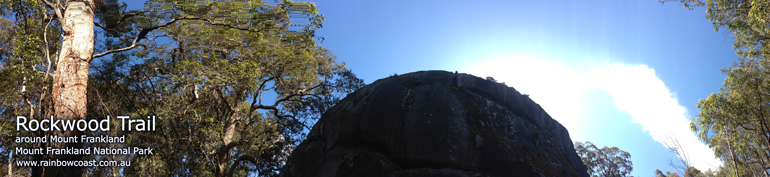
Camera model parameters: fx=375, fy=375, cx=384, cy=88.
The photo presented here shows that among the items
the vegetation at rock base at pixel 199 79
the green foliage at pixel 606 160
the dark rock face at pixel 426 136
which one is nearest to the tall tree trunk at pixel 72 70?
the vegetation at rock base at pixel 199 79

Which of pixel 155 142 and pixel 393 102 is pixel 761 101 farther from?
pixel 155 142

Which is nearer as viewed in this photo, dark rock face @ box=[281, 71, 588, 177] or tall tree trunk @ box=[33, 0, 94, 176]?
tall tree trunk @ box=[33, 0, 94, 176]

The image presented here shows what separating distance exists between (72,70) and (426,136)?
10.2 meters

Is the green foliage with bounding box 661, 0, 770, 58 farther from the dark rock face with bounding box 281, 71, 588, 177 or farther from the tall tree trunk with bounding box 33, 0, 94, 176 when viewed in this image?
the tall tree trunk with bounding box 33, 0, 94, 176

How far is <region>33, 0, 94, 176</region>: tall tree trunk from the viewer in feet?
17.2

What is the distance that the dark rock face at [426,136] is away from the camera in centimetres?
1299

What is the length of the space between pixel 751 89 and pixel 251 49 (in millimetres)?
25719

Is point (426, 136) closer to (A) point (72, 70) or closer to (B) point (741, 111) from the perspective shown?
(A) point (72, 70)

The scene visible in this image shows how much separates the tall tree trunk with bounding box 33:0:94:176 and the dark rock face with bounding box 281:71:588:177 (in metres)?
8.80

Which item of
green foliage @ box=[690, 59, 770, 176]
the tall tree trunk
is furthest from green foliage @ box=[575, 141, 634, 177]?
the tall tree trunk

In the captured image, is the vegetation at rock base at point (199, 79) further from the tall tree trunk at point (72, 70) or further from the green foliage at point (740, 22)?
the green foliage at point (740, 22)

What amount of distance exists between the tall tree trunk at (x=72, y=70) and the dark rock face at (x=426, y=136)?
8.80m

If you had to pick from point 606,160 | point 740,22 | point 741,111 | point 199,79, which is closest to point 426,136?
point 199,79

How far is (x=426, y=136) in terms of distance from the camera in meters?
13.5
